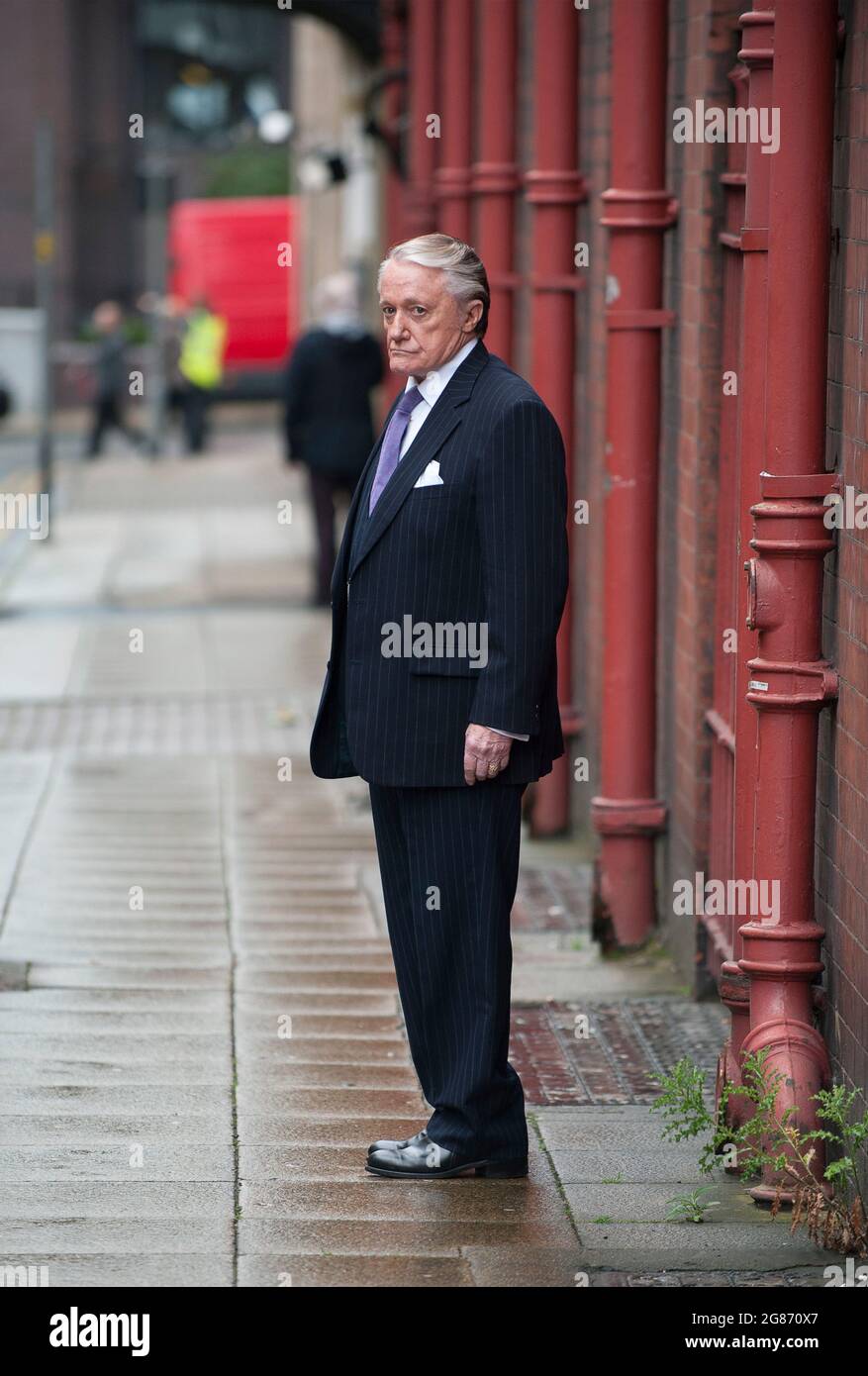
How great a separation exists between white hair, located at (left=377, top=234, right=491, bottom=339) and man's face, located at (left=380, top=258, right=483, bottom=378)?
0.01 meters

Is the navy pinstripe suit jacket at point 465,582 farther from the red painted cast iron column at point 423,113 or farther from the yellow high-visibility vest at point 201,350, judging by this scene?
the yellow high-visibility vest at point 201,350

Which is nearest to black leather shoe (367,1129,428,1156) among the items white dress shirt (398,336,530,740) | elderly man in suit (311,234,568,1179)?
elderly man in suit (311,234,568,1179)

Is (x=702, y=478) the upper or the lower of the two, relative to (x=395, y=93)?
lower

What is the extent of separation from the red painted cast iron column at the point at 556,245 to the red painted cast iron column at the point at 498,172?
1.11 metres

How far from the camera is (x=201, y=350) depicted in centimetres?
2684

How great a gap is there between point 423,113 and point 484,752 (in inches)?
360

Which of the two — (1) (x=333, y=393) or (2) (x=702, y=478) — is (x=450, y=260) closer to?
(2) (x=702, y=478)

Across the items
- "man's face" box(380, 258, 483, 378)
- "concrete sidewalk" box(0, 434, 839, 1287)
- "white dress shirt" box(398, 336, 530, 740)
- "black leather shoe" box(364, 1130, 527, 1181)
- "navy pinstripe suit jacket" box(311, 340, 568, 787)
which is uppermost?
"man's face" box(380, 258, 483, 378)

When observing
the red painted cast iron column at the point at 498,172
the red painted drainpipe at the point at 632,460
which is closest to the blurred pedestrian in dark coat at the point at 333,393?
the red painted cast iron column at the point at 498,172

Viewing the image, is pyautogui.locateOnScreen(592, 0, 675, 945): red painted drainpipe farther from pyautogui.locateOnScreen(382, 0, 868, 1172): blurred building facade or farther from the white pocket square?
the white pocket square

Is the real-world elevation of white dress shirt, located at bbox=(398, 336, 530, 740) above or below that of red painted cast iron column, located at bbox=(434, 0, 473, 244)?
below

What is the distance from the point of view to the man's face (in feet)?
14.8

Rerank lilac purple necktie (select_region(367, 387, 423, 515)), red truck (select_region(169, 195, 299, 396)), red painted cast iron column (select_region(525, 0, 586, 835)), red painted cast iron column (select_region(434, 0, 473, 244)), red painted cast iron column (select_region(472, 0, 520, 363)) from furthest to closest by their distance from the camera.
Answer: red truck (select_region(169, 195, 299, 396)), red painted cast iron column (select_region(434, 0, 473, 244)), red painted cast iron column (select_region(472, 0, 520, 363)), red painted cast iron column (select_region(525, 0, 586, 835)), lilac purple necktie (select_region(367, 387, 423, 515))

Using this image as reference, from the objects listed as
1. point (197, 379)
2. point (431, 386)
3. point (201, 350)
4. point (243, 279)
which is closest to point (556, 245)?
point (431, 386)
